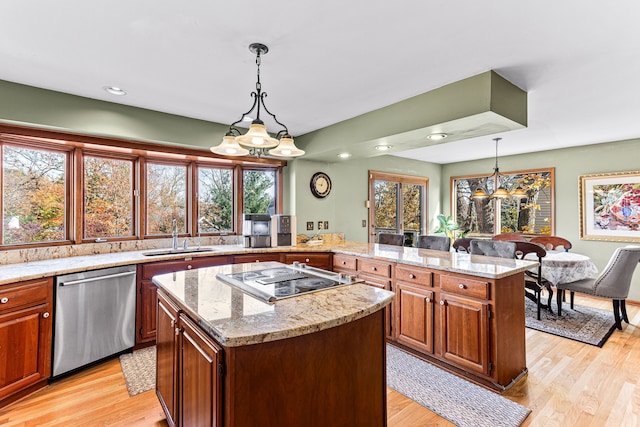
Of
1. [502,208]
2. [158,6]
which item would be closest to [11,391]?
[158,6]

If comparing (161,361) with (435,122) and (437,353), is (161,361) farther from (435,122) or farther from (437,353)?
(435,122)

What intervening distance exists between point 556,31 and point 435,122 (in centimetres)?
99

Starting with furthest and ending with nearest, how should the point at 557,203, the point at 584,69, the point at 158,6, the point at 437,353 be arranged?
the point at 557,203, the point at 437,353, the point at 584,69, the point at 158,6

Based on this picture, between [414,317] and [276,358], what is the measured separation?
1982mm

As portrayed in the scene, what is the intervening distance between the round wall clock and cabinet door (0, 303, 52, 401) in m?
3.19

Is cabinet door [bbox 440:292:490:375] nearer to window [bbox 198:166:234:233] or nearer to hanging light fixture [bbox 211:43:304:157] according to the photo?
hanging light fixture [bbox 211:43:304:157]

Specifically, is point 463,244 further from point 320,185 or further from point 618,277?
point 320,185

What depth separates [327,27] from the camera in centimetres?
184

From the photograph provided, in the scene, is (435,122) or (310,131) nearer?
(435,122)

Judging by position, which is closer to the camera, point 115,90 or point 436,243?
point 115,90

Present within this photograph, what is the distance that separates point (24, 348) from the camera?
2207 mm

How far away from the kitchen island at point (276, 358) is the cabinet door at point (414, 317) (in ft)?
4.12

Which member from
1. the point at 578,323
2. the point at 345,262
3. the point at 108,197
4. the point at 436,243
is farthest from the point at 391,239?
the point at 108,197

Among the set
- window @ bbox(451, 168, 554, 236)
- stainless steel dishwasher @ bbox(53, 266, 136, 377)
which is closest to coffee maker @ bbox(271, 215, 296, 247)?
stainless steel dishwasher @ bbox(53, 266, 136, 377)
